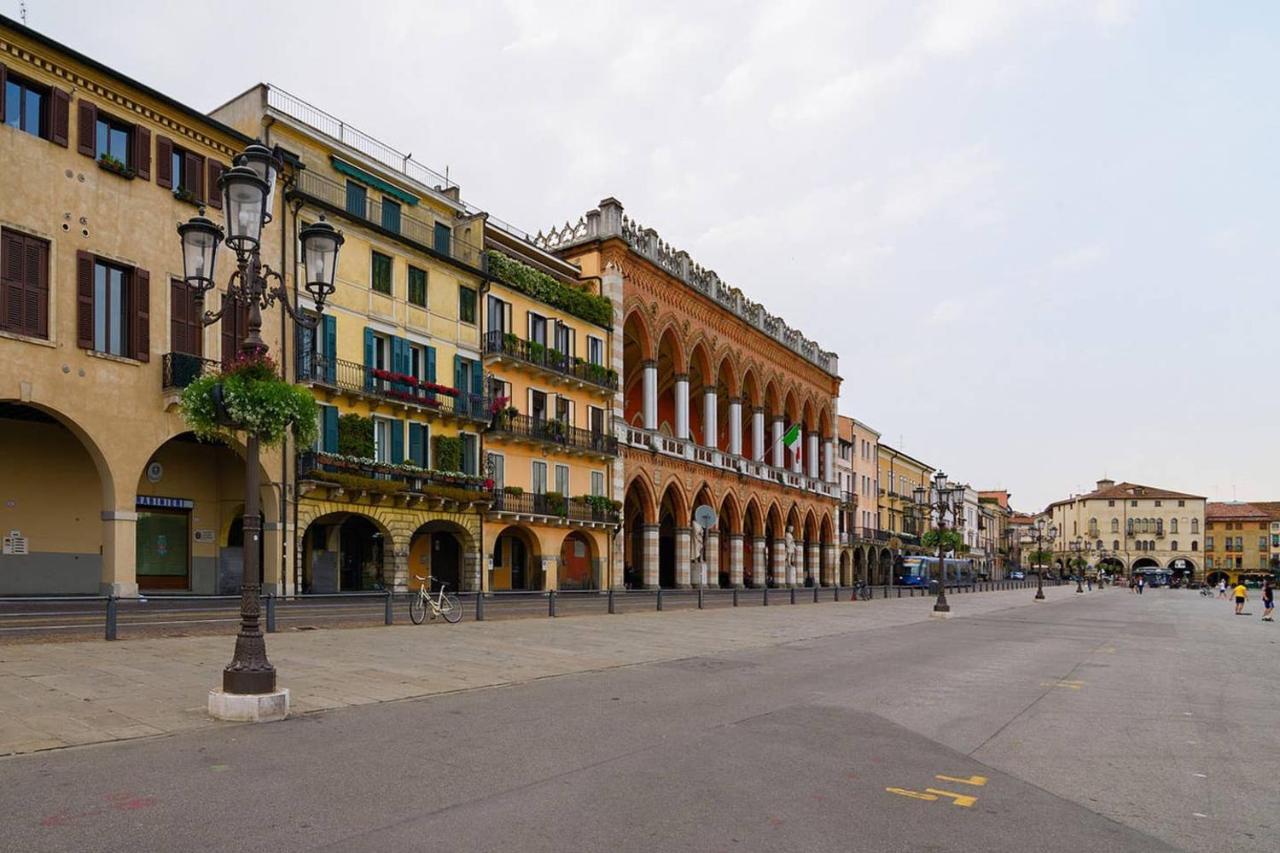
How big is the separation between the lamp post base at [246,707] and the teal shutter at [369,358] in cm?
2150

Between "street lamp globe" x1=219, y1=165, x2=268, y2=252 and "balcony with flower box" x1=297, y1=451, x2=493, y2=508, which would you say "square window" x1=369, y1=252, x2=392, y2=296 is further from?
"street lamp globe" x1=219, y1=165, x2=268, y2=252

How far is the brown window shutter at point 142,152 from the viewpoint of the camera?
23703 mm

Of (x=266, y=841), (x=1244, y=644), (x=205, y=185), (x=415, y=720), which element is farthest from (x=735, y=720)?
(x=205, y=185)

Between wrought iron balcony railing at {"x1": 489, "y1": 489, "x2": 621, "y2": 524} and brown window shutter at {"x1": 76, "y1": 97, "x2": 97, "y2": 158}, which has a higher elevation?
brown window shutter at {"x1": 76, "y1": 97, "x2": 97, "y2": 158}

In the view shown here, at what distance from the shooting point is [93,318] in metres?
22.4

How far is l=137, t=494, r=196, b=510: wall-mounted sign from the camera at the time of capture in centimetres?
2630

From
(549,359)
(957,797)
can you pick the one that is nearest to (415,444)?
(549,359)

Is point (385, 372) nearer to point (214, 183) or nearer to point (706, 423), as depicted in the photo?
point (214, 183)

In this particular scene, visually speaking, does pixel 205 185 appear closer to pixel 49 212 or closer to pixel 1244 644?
pixel 49 212

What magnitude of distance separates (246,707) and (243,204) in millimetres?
4978

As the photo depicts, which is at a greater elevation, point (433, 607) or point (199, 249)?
point (199, 249)

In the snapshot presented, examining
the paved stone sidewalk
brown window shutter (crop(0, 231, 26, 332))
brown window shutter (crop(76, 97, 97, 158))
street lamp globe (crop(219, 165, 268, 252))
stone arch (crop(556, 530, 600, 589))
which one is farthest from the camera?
stone arch (crop(556, 530, 600, 589))

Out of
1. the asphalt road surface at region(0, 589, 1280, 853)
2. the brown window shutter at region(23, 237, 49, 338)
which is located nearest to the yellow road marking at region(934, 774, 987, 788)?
the asphalt road surface at region(0, 589, 1280, 853)

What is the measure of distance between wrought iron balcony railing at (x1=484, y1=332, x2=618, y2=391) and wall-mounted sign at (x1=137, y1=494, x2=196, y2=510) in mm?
11912
